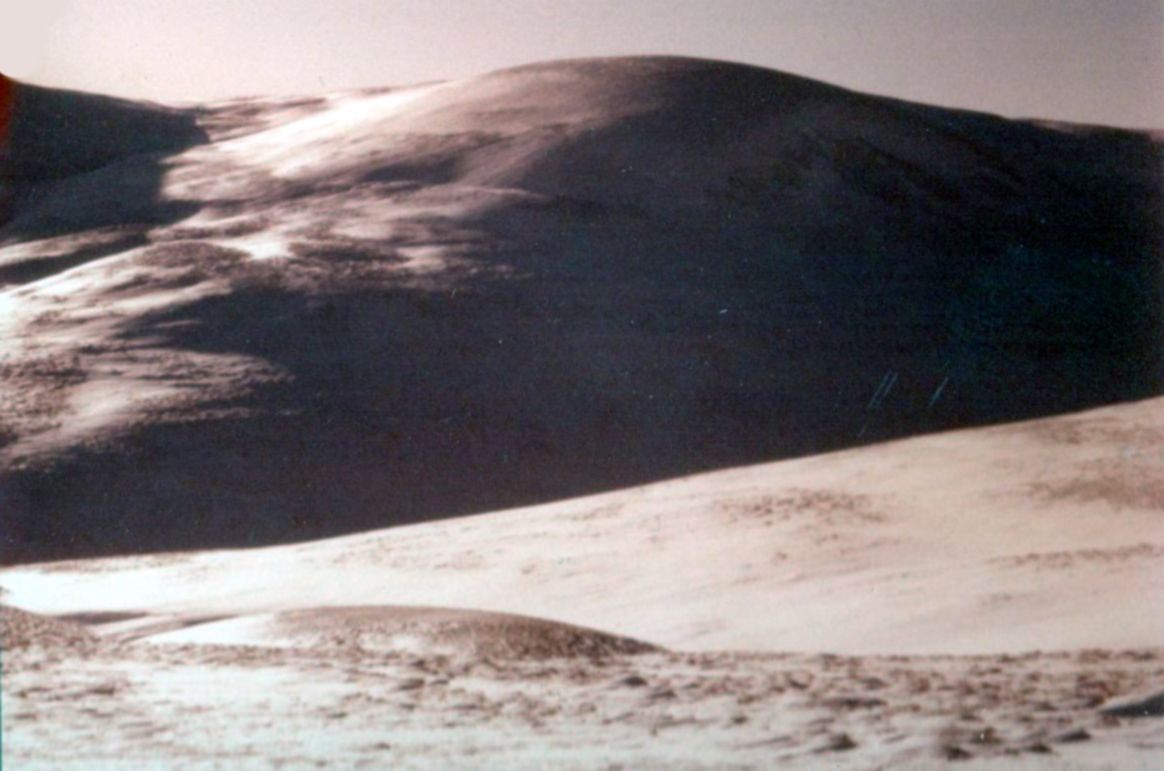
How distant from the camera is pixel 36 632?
4785 millimetres

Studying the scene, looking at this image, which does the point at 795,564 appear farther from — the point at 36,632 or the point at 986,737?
the point at 36,632

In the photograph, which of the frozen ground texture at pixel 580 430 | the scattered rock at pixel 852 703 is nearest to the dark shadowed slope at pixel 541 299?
the frozen ground texture at pixel 580 430

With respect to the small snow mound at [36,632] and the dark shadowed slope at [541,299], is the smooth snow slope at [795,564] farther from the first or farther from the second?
the dark shadowed slope at [541,299]

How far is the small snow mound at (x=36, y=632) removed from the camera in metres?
4.65

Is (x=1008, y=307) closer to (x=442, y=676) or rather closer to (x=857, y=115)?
(x=857, y=115)

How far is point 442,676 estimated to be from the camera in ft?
14.3

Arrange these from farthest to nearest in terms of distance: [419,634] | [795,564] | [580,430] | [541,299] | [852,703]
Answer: [541,299] < [580,430] < [795,564] < [419,634] < [852,703]

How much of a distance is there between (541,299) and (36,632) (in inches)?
112

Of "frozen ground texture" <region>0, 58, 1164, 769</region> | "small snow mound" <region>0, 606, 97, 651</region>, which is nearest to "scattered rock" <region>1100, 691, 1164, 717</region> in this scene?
"frozen ground texture" <region>0, 58, 1164, 769</region>

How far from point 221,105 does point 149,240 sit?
3.18 ft

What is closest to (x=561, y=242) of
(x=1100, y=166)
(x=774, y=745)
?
(x=1100, y=166)

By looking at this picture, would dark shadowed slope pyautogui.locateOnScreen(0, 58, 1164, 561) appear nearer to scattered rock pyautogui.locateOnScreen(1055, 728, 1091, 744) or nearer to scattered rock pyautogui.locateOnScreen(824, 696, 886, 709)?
scattered rock pyautogui.locateOnScreen(824, 696, 886, 709)

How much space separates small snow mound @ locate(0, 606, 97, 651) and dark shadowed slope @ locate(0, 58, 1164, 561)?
819mm

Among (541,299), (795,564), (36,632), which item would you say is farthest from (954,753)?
(541,299)
